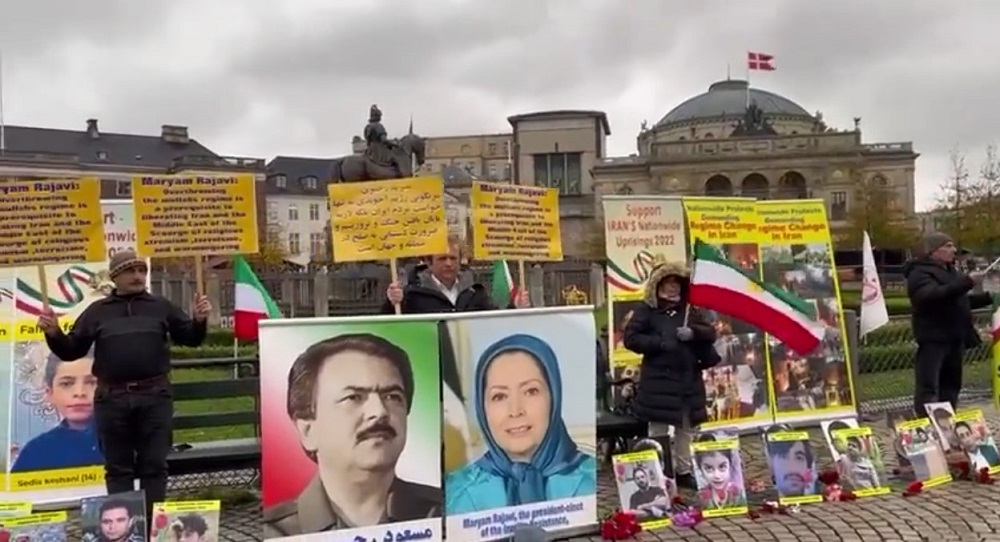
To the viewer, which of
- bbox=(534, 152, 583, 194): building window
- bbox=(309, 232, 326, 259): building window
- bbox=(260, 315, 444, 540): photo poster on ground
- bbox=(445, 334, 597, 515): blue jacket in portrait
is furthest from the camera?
bbox=(534, 152, 583, 194): building window

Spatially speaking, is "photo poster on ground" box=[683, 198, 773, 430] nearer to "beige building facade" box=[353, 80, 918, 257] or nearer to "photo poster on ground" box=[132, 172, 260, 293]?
"photo poster on ground" box=[132, 172, 260, 293]

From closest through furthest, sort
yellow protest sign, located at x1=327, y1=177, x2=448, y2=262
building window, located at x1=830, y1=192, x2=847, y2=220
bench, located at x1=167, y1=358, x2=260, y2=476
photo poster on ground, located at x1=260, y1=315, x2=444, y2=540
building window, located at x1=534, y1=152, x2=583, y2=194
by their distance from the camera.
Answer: photo poster on ground, located at x1=260, y1=315, x2=444, y2=540, yellow protest sign, located at x1=327, y1=177, x2=448, y2=262, bench, located at x1=167, y1=358, x2=260, y2=476, building window, located at x1=830, y1=192, x2=847, y2=220, building window, located at x1=534, y1=152, x2=583, y2=194

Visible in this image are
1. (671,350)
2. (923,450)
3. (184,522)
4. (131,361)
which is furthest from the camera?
(923,450)

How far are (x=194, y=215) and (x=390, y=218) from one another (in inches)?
51.5

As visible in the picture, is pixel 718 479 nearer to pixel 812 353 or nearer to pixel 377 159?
pixel 812 353

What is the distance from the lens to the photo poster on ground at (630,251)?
900cm

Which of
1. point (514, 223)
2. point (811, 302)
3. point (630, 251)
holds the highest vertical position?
point (514, 223)

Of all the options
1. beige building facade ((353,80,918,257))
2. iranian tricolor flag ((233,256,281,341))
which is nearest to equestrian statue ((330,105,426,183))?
iranian tricolor flag ((233,256,281,341))

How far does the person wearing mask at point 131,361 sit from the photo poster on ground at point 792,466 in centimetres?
406

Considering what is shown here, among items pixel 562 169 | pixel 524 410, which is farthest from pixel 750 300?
pixel 562 169

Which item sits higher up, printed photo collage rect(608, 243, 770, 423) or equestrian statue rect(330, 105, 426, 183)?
equestrian statue rect(330, 105, 426, 183)

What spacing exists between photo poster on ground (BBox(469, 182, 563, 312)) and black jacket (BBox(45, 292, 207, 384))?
2067 millimetres

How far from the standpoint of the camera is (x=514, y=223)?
22.1 ft

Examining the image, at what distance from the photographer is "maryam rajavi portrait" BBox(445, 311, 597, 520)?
5.62m
